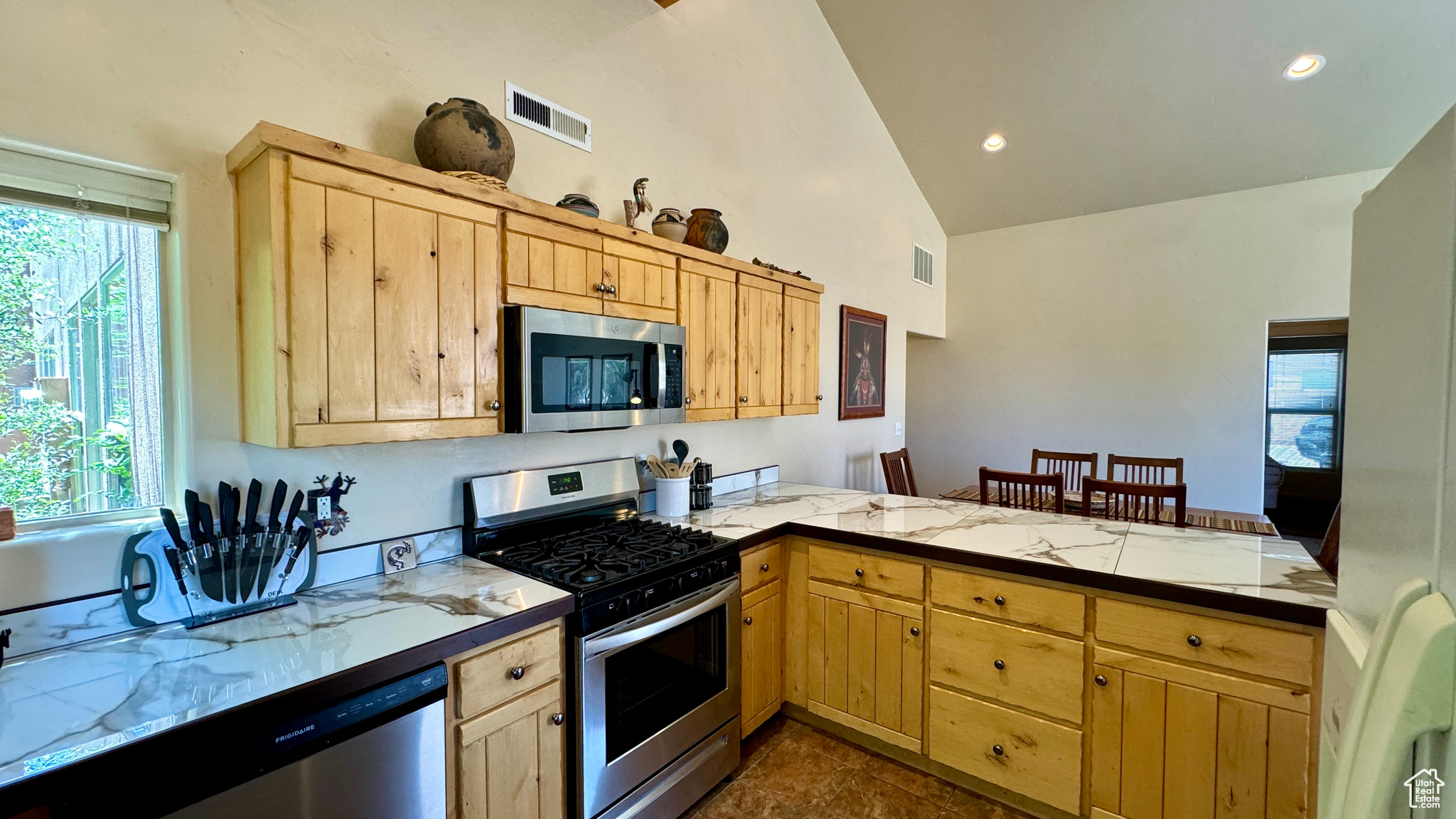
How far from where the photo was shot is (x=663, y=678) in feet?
6.46

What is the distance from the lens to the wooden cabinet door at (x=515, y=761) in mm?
1430

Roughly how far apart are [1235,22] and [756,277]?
3035 millimetres

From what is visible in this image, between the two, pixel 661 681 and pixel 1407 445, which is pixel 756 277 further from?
pixel 1407 445

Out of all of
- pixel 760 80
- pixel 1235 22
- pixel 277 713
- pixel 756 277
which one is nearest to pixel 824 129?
pixel 760 80

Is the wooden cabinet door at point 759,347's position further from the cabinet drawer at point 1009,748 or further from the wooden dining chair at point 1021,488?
the cabinet drawer at point 1009,748

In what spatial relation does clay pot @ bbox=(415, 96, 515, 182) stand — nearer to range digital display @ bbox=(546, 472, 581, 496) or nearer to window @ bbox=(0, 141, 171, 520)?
window @ bbox=(0, 141, 171, 520)

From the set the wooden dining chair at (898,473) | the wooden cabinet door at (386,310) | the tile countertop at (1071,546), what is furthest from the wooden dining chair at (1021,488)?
the wooden cabinet door at (386,310)

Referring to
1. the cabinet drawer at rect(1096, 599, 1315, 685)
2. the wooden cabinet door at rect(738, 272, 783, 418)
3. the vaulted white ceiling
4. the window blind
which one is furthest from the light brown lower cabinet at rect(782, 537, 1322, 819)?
the vaulted white ceiling

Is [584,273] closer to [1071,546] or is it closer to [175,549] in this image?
[175,549]

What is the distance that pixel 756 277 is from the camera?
291 cm

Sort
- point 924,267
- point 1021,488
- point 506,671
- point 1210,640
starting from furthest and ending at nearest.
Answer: point 924,267, point 1021,488, point 1210,640, point 506,671

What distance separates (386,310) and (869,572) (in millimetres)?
1927

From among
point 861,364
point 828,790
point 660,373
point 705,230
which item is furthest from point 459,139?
point 861,364

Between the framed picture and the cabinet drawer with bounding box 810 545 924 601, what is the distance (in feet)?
6.05
